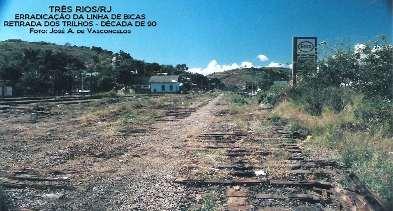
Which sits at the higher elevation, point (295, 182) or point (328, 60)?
point (328, 60)

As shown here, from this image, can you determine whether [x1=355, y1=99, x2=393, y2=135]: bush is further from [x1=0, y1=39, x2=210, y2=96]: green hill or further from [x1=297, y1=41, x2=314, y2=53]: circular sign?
[x1=0, y1=39, x2=210, y2=96]: green hill

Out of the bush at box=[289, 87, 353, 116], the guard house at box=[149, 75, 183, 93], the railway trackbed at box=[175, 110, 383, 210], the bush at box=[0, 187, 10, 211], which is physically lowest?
the railway trackbed at box=[175, 110, 383, 210]

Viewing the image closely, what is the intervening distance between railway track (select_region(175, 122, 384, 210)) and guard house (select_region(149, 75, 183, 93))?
62.4 metres

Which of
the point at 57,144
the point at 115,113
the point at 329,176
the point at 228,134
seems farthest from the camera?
the point at 115,113

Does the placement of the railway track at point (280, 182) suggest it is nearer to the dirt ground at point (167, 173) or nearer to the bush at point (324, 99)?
the dirt ground at point (167, 173)

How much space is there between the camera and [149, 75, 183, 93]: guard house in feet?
253

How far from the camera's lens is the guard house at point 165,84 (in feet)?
253

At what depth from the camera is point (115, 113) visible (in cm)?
2455

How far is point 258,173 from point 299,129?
7.26 meters

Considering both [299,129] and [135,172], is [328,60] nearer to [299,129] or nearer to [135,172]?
[299,129]

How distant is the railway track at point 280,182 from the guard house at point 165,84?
6242 cm

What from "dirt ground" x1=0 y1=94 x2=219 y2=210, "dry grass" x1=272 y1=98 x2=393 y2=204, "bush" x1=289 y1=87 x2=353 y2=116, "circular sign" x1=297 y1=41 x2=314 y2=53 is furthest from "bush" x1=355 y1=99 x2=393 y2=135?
"dirt ground" x1=0 y1=94 x2=219 y2=210

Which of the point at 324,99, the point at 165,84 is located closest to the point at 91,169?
the point at 324,99

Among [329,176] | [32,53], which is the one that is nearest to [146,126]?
[329,176]
